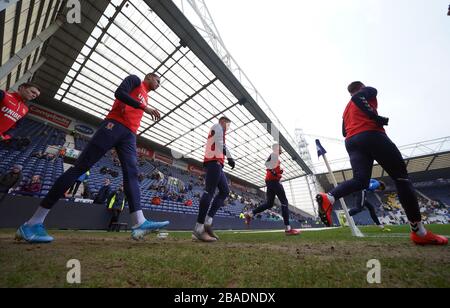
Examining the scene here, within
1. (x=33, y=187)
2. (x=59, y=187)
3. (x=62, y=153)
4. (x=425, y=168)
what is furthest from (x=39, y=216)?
(x=425, y=168)

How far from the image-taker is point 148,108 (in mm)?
2207

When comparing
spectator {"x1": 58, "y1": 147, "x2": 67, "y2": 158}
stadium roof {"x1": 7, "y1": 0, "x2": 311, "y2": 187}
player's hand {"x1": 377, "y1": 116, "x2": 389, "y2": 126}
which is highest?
stadium roof {"x1": 7, "y1": 0, "x2": 311, "y2": 187}

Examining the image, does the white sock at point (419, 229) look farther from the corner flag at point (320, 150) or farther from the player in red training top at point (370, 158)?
the corner flag at point (320, 150)

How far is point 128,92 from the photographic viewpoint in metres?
2.36

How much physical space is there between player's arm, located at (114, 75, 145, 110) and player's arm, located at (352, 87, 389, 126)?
2.47 metres

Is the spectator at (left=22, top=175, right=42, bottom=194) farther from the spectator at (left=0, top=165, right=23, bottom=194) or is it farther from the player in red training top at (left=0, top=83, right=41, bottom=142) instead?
the player in red training top at (left=0, top=83, right=41, bottom=142)

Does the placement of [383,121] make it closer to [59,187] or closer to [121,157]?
[121,157]

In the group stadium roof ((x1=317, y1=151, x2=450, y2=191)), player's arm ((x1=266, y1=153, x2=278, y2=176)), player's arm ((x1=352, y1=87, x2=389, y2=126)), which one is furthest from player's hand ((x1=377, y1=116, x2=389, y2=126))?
stadium roof ((x1=317, y1=151, x2=450, y2=191))

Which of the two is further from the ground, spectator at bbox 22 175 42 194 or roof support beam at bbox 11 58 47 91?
roof support beam at bbox 11 58 47 91

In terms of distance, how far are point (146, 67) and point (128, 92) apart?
12.4 meters

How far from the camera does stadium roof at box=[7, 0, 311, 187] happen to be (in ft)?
33.6

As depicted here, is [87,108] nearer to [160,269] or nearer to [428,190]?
[160,269]

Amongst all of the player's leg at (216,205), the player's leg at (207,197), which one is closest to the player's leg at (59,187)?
the player's leg at (207,197)
